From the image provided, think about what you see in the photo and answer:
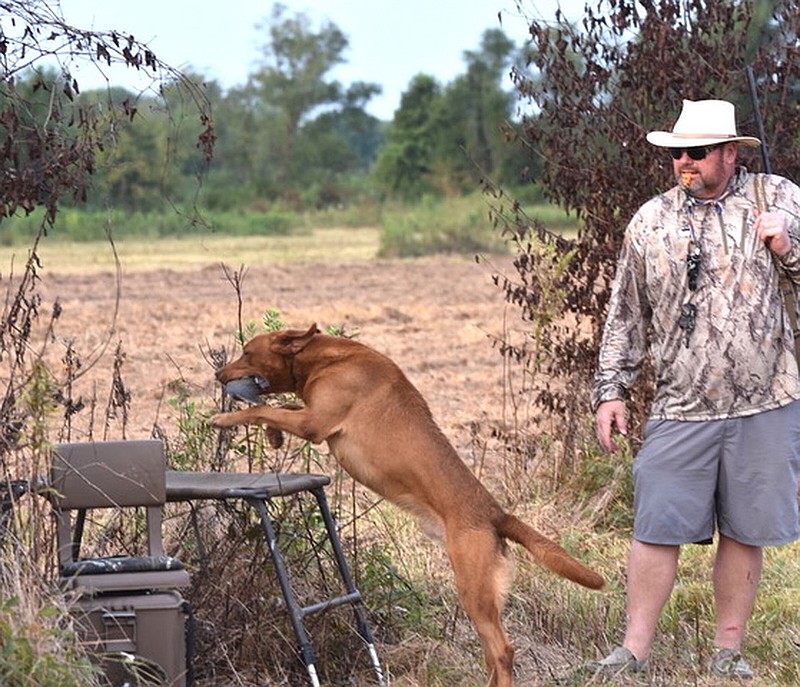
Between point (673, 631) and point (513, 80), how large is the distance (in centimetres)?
339

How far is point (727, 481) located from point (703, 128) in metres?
1.33

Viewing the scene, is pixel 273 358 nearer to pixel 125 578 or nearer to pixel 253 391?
pixel 253 391

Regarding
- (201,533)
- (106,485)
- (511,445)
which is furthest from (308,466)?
(511,445)

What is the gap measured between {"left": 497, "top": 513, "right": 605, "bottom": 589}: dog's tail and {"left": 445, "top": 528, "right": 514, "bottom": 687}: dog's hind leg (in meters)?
0.09

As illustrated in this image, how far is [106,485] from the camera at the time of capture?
5117 mm

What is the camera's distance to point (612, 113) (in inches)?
339

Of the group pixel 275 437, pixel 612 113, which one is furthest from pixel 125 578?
pixel 612 113

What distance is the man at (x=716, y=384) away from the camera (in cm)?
575

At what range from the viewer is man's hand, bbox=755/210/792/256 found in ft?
18.4

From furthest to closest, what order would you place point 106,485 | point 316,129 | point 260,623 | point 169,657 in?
point 316,129 → point 260,623 → point 106,485 → point 169,657

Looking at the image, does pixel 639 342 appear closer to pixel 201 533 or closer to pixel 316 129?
pixel 201 533

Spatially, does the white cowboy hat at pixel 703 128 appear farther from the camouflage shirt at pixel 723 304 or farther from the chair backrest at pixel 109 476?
the chair backrest at pixel 109 476

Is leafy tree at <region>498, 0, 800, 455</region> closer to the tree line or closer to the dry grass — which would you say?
the dry grass

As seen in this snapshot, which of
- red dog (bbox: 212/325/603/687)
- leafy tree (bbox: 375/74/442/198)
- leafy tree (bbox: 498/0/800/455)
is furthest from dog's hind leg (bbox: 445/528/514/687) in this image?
leafy tree (bbox: 375/74/442/198)
